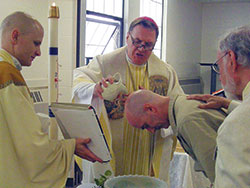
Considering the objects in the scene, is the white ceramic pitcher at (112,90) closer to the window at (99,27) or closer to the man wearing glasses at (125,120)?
the man wearing glasses at (125,120)

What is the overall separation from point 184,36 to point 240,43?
6.40 metres

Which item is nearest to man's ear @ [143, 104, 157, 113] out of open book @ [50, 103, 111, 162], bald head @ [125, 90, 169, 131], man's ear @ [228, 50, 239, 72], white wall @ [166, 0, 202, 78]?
bald head @ [125, 90, 169, 131]

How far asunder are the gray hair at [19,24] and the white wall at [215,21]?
7782 millimetres

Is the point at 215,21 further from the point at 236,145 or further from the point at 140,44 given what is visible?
the point at 236,145

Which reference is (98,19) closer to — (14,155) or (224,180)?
(14,155)

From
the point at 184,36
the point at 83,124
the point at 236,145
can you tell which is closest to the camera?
the point at 236,145

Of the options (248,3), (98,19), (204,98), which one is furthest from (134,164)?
(248,3)

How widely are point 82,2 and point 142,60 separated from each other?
70.1 inches

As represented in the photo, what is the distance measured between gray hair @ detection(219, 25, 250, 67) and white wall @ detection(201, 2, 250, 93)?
7.87m

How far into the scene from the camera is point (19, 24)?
5.15 ft

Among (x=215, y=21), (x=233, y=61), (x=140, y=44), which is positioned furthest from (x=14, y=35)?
(x=215, y=21)

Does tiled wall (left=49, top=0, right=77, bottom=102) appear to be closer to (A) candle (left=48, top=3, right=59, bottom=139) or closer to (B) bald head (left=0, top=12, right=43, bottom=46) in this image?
(A) candle (left=48, top=3, right=59, bottom=139)

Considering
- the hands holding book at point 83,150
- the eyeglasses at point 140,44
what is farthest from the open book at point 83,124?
the eyeglasses at point 140,44

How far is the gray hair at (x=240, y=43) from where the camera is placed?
1.24 metres
